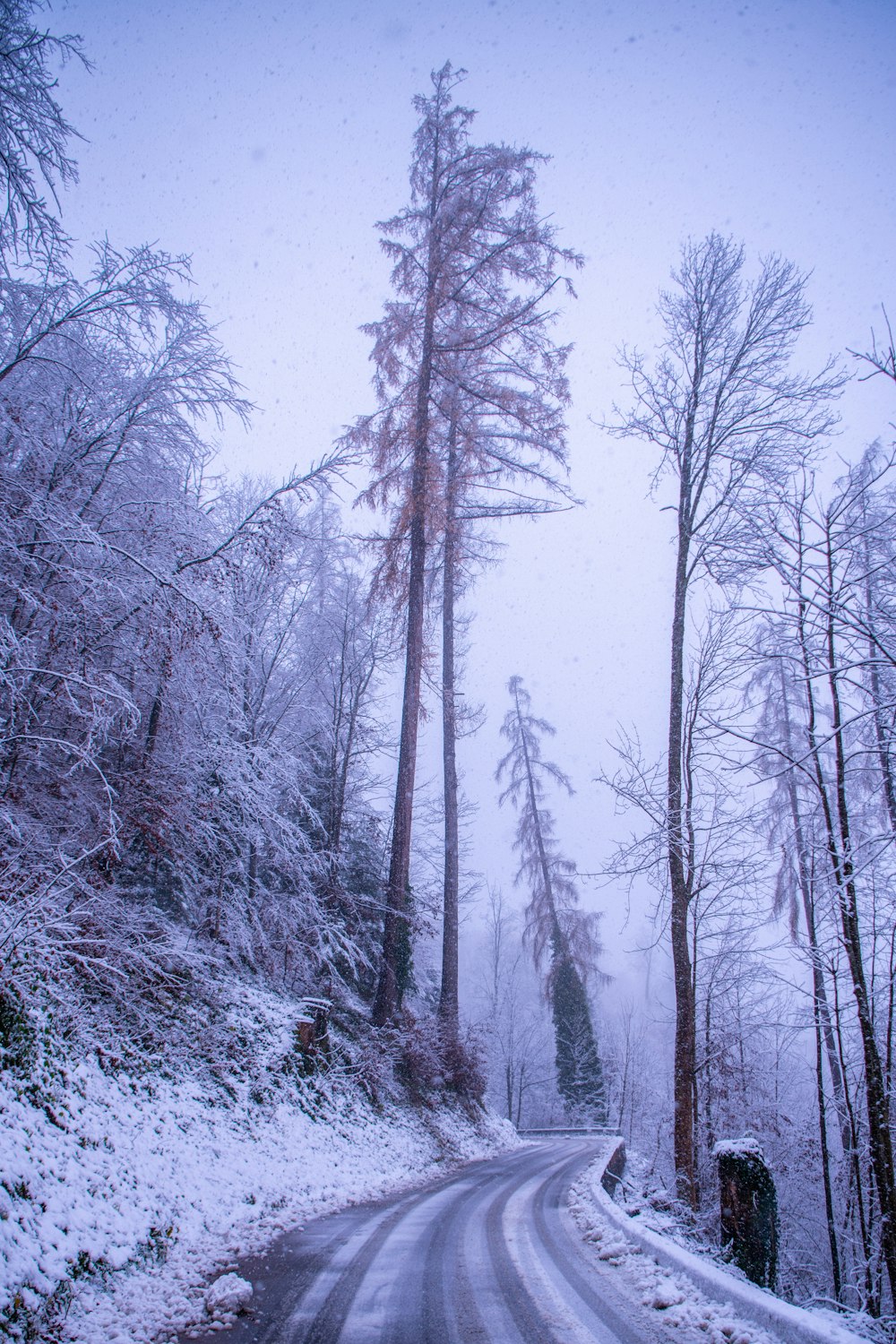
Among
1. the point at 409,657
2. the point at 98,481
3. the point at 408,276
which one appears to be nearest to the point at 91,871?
the point at 98,481

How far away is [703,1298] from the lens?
3.75m

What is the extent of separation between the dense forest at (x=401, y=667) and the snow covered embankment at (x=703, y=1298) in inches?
82.1

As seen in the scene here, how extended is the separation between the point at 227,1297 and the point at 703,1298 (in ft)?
9.38

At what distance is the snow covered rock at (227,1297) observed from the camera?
11.9 feet

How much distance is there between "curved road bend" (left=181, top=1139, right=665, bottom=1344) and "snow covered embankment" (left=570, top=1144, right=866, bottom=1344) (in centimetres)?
20

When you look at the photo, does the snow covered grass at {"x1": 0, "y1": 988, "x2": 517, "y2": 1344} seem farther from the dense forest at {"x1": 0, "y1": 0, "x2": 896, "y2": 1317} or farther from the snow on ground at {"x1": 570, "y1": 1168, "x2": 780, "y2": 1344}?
the snow on ground at {"x1": 570, "y1": 1168, "x2": 780, "y2": 1344}

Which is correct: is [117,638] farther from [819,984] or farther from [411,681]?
[819,984]

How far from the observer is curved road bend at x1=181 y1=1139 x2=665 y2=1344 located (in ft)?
11.0

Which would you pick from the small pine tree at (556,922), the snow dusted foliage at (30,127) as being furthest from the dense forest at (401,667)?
the small pine tree at (556,922)

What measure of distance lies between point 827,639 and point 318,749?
1252cm

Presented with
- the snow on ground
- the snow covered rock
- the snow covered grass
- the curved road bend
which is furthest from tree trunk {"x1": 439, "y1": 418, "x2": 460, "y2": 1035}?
the snow covered rock

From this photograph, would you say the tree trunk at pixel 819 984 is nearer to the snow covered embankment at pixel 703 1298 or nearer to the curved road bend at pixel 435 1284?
the snow covered embankment at pixel 703 1298

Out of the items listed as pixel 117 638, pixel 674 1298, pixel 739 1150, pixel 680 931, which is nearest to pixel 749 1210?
pixel 739 1150

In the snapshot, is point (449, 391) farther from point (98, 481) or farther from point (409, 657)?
point (98, 481)
